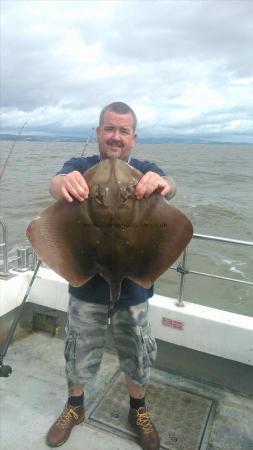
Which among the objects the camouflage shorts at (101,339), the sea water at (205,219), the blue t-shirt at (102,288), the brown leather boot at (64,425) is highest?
the blue t-shirt at (102,288)

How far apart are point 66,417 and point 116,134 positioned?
7.92 ft

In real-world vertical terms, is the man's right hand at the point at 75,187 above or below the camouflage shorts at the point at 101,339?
above

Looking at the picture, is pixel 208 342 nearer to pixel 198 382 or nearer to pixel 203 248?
pixel 198 382

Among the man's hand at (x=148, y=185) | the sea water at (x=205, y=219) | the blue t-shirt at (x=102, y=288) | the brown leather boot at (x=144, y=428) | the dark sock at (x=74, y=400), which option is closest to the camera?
the man's hand at (x=148, y=185)

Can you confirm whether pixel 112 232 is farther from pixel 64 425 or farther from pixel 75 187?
pixel 64 425

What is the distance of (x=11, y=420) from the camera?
11.2ft

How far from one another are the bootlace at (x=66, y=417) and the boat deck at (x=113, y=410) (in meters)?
0.15

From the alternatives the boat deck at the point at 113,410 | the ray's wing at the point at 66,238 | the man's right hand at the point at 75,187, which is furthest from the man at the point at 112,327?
the man's right hand at the point at 75,187

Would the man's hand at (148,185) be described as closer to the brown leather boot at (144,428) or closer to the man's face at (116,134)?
the man's face at (116,134)

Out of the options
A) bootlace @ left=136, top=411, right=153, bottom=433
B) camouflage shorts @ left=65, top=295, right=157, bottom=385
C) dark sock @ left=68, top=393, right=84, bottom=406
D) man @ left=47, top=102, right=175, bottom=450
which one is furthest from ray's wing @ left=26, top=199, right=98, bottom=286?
bootlace @ left=136, top=411, right=153, bottom=433

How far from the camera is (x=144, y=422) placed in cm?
323

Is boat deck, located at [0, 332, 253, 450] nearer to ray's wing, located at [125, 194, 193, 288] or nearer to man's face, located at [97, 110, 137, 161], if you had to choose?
ray's wing, located at [125, 194, 193, 288]

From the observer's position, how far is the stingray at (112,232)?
2176 millimetres

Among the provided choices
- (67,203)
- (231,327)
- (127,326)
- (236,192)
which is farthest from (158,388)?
(236,192)
